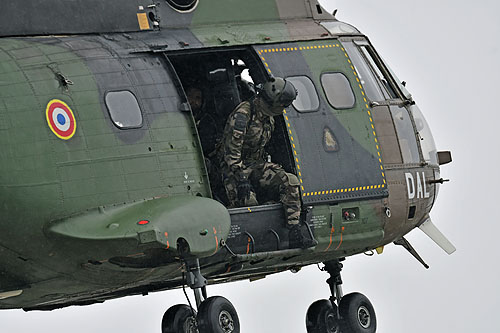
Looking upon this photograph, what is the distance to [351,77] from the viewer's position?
15.2 metres

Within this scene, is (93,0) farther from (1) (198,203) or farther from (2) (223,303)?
(2) (223,303)

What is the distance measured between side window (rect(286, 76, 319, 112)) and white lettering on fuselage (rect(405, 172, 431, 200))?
155 centimetres

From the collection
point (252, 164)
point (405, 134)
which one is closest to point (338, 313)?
point (405, 134)

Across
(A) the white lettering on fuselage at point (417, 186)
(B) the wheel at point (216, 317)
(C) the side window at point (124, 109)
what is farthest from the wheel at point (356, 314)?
(C) the side window at point (124, 109)

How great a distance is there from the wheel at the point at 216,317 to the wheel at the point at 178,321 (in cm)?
139

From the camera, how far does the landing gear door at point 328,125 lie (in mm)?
14375

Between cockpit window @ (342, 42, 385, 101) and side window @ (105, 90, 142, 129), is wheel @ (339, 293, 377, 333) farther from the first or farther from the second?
side window @ (105, 90, 142, 129)

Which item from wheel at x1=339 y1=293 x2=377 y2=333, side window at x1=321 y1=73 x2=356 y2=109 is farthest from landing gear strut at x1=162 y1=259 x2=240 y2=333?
side window at x1=321 y1=73 x2=356 y2=109

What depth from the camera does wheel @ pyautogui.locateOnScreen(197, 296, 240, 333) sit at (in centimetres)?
1311

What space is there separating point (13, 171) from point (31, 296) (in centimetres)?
165

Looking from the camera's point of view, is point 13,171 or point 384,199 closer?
point 13,171

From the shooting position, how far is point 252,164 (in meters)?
14.3

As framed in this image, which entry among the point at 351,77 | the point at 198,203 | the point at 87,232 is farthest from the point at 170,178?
the point at 351,77

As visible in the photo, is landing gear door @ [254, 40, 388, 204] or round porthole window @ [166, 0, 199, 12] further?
round porthole window @ [166, 0, 199, 12]
